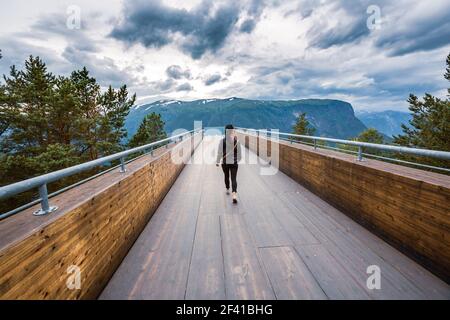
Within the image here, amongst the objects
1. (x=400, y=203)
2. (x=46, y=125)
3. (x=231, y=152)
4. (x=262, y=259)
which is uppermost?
(x=46, y=125)

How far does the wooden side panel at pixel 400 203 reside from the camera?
2516 mm

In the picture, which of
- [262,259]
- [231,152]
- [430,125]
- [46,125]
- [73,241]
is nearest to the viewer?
[73,241]

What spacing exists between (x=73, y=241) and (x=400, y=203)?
395cm

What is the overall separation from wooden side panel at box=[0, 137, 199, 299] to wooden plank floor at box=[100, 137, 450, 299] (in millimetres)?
312

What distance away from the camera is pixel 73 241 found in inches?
80.1

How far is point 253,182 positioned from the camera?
704 centimetres

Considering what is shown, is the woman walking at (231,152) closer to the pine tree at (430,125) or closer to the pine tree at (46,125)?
the pine tree at (46,125)

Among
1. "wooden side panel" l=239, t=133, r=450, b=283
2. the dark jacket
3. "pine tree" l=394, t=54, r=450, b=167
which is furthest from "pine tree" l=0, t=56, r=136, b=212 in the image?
"pine tree" l=394, t=54, r=450, b=167

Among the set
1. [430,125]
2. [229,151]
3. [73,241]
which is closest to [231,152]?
[229,151]

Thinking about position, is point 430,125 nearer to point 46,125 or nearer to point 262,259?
point 262,259

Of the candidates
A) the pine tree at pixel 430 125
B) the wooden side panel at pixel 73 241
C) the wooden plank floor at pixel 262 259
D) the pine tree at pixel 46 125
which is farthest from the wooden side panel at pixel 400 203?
the pine tree at pixel 430 125

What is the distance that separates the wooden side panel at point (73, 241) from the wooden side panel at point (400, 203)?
151 inches

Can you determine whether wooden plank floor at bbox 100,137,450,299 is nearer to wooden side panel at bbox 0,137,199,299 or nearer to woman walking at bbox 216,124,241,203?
wooden side panel at bbox 0,137,199,299
